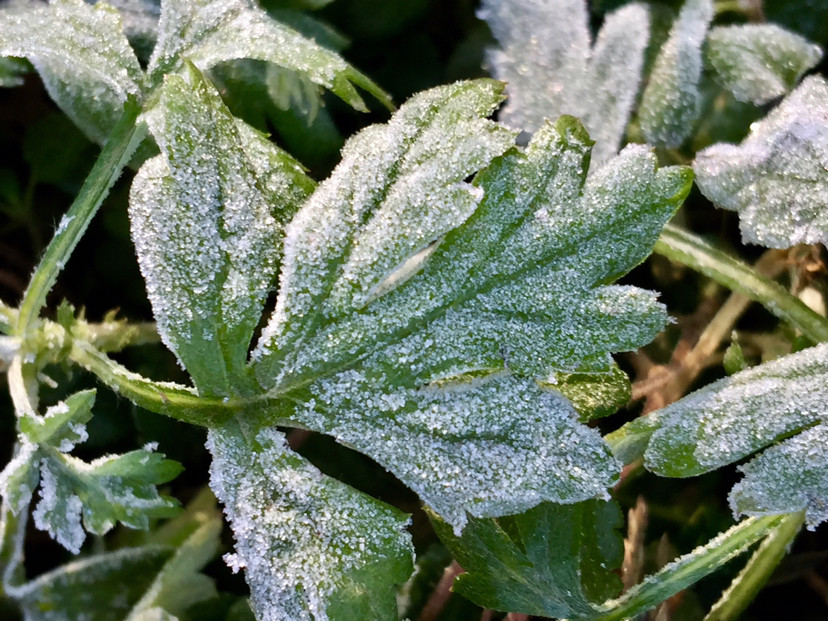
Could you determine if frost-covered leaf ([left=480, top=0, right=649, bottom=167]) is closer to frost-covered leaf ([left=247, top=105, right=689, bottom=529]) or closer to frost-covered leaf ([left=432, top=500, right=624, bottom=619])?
frost-covered leaf ([left=247, top=105, right=689, bottom=529])

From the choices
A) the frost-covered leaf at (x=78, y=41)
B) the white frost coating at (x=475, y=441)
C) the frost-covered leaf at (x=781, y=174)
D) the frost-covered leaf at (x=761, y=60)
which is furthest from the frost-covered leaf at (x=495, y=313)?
the frost-covered leaf at (x=761, y=60)

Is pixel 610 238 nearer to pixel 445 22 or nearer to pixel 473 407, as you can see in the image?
pixel 473 407

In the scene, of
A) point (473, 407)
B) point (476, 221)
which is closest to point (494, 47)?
point (476, 221)

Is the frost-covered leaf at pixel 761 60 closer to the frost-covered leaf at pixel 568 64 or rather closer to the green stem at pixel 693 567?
the frost-covered leaf at pixel 568 64

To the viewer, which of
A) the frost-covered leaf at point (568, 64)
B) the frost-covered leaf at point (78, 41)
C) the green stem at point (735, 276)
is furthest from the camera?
the frost-covered leaf at point (568, 64)

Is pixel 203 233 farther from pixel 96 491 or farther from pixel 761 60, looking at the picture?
pixel 761 60

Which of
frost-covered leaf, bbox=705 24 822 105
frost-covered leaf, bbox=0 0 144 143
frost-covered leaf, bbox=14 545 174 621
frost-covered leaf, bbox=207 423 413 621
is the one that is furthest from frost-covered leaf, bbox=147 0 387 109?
frost-covered leaf, bbox=14 545 174 621
